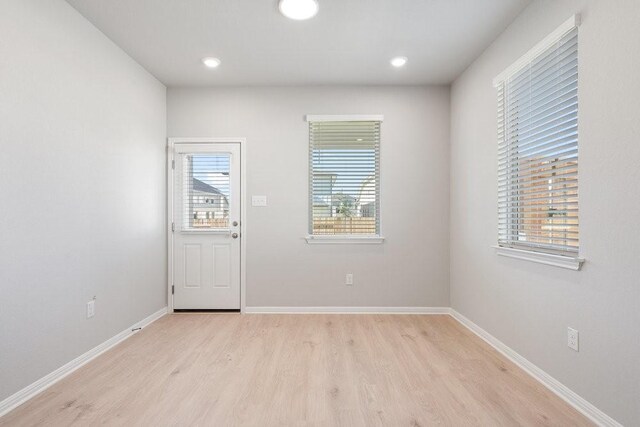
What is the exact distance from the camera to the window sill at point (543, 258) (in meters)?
1.88

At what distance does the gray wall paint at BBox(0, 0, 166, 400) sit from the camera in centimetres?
188

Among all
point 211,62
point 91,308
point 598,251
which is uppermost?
point 211,62

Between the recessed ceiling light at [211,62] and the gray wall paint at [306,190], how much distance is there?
533 mm

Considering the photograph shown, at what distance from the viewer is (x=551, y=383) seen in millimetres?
2059

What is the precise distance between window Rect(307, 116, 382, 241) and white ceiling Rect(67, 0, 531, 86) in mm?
571

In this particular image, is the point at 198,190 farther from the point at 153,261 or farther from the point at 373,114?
the point at 373,114

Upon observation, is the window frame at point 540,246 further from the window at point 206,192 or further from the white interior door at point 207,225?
the window at point 206,192

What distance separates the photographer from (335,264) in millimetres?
3707

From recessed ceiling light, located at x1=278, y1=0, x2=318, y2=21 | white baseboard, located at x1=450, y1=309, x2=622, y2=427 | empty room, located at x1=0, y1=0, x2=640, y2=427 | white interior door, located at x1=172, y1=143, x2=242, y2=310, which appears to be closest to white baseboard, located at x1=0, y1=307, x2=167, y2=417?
empty room, located at x1=0, y1=0, x2=640, y2=427

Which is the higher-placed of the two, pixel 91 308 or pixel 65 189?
pixel 65 189

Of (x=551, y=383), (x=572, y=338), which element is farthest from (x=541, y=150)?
(x=551, y=383)

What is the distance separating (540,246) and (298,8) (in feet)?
7.89

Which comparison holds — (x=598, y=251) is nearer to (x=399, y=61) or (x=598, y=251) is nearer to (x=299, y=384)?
(x=299, y=384)

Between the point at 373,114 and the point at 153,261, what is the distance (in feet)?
9.55
